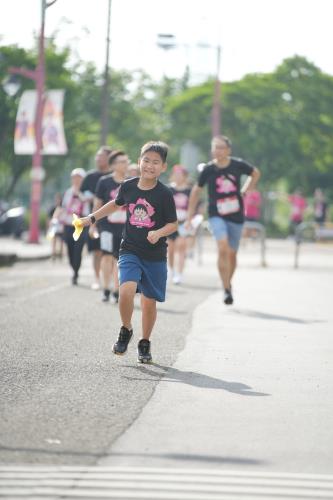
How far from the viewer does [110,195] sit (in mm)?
14195

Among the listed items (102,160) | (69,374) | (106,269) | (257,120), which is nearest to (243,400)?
(69,374)

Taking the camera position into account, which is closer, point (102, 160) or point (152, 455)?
point (152, 455)

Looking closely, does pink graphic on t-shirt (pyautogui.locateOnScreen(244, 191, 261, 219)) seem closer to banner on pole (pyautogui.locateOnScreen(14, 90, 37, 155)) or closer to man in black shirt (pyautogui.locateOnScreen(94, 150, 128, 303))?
banner on pole (pyautogui.locateOnScreen(14, 90, 37, 155))

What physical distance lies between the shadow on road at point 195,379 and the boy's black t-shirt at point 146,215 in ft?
2.71

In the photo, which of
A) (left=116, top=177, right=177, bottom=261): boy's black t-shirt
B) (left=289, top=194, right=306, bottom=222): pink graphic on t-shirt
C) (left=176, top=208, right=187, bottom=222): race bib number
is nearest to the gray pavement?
(left=116, top=177, right=177, bottom=261): boy's black t-shirt

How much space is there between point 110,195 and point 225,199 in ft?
4.23

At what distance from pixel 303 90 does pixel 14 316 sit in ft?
204

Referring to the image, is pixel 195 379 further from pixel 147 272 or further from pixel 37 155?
pixel 37 155

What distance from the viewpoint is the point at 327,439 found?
6.16m

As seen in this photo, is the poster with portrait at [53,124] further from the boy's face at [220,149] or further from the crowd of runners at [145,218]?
the boy's face at [220,149]

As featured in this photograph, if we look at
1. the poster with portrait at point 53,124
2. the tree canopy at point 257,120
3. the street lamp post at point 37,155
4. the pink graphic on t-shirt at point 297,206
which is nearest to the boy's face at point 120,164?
the street lamp post at point 37,155

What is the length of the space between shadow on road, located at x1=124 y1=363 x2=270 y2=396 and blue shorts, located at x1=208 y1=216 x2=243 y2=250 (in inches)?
228

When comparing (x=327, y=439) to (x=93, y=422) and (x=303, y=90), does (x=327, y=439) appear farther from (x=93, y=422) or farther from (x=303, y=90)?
(x=303, y=90)

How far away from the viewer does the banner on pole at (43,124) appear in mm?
37000
